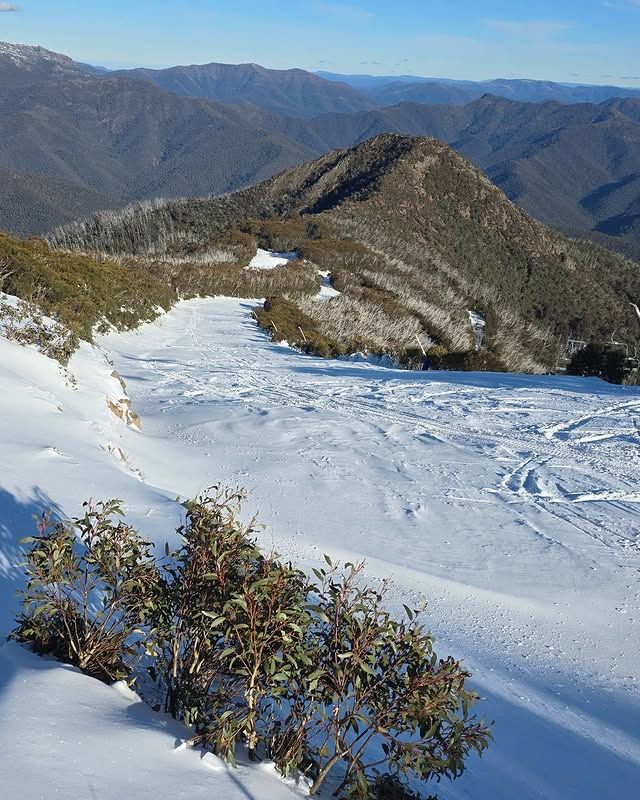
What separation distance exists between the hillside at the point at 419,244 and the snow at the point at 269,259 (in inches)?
54.2

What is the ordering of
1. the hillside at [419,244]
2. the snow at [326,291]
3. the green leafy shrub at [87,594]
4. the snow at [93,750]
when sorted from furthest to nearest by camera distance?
1. the hillside at [419,244]
2. the snow at [326,291]
3. the green leafy shrub at [87,594]
4. the snow at [93,750]

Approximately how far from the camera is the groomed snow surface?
2.63m

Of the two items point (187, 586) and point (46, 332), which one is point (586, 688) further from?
point (46, 332)

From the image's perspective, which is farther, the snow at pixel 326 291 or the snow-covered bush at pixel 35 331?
the snow at pixel 326 291

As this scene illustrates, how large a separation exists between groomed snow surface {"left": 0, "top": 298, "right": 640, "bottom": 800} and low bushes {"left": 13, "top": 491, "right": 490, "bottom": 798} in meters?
0.17

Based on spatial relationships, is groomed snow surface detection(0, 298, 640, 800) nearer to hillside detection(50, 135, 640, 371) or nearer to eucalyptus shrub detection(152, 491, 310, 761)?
eucalyptus shrub detection(152, 491, 310, 761)

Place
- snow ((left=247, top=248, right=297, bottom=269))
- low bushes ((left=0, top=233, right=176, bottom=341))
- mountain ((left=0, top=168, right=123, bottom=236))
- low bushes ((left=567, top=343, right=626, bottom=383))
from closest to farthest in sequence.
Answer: low bushes ((left=0, top=233, right=176, bottom=341))
low bushes ((left=567, top=343, right=626, bottom=383))
snow ((left=247, top=248, right=297, bottom=269))
mountain ((left=0, top=168, right=123, bottom=236))

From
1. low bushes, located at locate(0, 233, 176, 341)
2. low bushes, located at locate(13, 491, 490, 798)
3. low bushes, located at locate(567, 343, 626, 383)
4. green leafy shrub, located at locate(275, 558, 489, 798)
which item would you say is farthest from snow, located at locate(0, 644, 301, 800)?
low bushes, located at locate(567, 343, 626, 383)

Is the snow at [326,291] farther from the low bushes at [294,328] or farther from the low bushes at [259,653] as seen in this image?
the low bushes at [259,653]

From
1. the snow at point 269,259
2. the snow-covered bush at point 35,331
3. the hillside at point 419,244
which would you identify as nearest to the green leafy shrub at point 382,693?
the snow-covered bush at point 35,331

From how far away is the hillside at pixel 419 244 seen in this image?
38781 mm

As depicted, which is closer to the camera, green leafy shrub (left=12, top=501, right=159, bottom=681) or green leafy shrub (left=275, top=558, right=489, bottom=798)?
green leafy shrub (left=275, top=558, right=489, bottom=798)

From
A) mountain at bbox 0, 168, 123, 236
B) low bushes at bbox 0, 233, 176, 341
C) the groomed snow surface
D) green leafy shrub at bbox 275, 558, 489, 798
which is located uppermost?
mountain at bbox 0, 168, 123, 236

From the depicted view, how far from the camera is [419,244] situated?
59.4 metres
